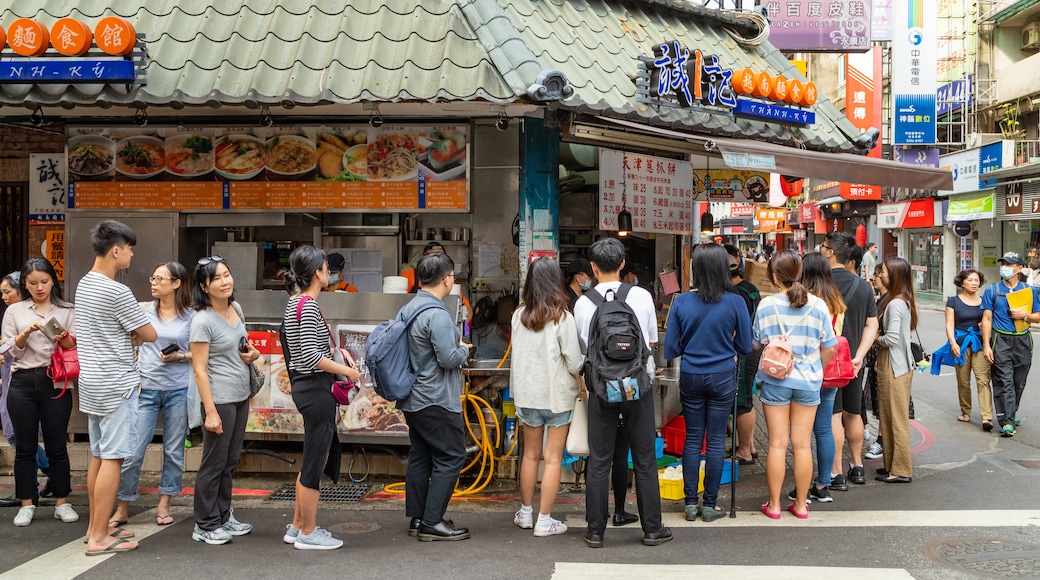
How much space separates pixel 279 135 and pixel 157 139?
4.30 ft

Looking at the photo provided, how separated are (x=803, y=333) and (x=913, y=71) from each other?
1934 centimetres

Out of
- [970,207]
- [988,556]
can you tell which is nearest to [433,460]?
[988,556]

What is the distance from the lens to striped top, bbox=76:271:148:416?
5094 mm

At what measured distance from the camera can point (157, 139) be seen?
335 inches

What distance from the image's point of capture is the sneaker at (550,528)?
18.2 feet

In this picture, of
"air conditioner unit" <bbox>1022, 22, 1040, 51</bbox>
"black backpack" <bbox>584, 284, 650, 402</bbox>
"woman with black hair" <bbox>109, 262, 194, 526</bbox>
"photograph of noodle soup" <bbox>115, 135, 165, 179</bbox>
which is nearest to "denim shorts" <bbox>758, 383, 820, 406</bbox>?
"black backpack" <bbox>584, 284, 650, 402</bbox>

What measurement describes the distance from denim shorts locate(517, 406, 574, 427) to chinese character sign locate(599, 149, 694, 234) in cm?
360

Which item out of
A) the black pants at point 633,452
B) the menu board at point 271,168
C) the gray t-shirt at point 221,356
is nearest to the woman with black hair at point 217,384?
the gray t-shirt at point 221,356

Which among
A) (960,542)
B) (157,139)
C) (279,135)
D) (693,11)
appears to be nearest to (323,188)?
(279,135)

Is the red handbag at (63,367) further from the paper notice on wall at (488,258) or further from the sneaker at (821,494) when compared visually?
the sneaker at (821,494)

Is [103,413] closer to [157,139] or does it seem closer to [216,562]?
[216,562]

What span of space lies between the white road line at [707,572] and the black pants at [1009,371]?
5.31 m

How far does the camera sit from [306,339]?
507 centimetres

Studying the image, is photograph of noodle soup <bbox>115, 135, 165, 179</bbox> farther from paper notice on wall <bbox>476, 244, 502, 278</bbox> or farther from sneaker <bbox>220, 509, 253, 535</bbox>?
sneaker <bbox>220, 509, 253, 535</bbox>
